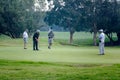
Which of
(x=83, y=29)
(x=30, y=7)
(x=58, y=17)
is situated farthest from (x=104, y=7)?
(x=30, y=7)

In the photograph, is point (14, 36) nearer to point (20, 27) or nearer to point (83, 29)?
point (20, 27)

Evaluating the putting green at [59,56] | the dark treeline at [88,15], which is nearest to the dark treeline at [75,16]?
the dark treeline at [88,15]

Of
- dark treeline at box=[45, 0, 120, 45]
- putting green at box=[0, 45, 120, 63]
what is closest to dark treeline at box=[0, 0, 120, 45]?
dark treeline at box=[45, 0, 120, 45]

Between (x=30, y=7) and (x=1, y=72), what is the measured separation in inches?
3550

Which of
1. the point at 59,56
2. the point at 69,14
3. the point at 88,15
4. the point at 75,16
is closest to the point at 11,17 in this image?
the point at 69,14

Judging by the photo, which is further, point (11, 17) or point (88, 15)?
point (11, 17)

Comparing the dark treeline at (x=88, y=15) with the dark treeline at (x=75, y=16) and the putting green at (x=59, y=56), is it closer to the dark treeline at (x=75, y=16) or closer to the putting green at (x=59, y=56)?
the dark treeline at (x=75, y=16)

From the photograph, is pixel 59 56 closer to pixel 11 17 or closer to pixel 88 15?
pixel 88 15

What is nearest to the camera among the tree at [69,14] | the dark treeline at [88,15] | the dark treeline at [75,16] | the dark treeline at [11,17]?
the dark treeline at [88,15]

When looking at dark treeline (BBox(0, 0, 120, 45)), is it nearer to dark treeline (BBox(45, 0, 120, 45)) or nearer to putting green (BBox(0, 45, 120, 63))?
dark treeline (BBox(45, 0, 120, 45))

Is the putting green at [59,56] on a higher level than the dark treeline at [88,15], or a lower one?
lower

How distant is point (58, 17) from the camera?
272 ft

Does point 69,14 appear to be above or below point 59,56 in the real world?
above

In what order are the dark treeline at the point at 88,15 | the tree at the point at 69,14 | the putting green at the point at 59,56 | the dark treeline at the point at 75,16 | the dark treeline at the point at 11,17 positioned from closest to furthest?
the putting green at the point at 59,56, the dark treeline at the point at 88,15, the dark treeline at the point at 75,16, the dark treeline at the point at 11,17, the tree at the point at 69,14
